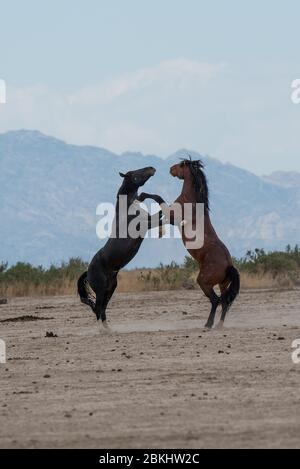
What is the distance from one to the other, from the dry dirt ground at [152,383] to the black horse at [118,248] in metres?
0.62

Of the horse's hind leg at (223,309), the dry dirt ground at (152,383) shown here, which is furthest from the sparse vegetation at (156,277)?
the horse's hind leg at (223,309)

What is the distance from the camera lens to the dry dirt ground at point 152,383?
10180 millimetres

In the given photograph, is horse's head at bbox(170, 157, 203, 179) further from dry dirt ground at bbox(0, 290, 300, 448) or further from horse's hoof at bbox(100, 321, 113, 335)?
horse's hoof at bbox(100, 321, 113, 335)

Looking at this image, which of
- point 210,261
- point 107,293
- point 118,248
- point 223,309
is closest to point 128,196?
point 118,248

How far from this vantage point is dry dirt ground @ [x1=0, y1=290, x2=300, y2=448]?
1018 cm

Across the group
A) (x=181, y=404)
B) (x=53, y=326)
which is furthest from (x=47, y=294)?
→ (x=181, y=404)

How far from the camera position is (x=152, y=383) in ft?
43.0

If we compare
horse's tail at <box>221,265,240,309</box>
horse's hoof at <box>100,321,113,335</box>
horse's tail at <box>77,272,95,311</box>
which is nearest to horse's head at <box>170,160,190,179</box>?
horse's tail at <box>221,265,240,309</box>

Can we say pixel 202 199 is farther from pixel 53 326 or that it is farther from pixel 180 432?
pixel 180 432

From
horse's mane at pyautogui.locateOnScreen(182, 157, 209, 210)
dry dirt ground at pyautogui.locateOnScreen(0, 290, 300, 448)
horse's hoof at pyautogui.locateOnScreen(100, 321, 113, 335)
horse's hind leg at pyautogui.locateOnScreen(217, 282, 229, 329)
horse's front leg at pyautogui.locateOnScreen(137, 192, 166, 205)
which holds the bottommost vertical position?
dry dirt ground at pyautogui.locateOnScreen(0, 290, 300, 448)

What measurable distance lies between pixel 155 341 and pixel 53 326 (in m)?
4.00

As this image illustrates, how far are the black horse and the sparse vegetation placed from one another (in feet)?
36.5

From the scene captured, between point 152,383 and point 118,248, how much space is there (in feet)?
19.8

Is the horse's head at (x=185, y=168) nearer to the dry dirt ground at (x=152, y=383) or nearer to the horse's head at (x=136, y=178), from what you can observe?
the horse's head at (x=136, y=178)
